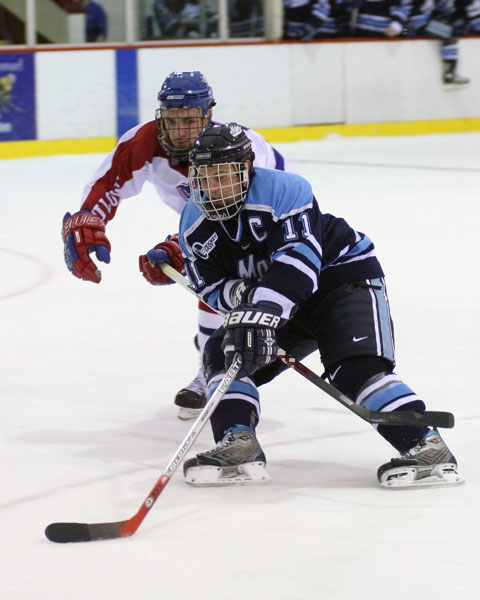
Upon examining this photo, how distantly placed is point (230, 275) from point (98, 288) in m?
2.20

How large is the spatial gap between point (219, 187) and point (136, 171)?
2.76 ft

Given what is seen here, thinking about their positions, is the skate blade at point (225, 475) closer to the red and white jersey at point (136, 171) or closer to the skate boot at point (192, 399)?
the skate boot at point (192, 399)

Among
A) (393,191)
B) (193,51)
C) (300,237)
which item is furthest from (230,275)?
(193,51)

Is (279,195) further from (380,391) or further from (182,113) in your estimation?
(182,113)

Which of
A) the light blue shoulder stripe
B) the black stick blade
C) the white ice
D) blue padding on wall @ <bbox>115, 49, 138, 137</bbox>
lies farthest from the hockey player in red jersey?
blue padding on wall @ <bbox>115, 49, 138, 137</bbox>

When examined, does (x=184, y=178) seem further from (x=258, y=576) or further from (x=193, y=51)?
(x=193, y=51)

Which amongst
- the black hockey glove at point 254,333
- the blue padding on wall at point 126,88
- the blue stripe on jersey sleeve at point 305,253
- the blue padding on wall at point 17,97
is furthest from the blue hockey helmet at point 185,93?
the blue padding on wall at point 126,88

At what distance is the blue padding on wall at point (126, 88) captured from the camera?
9.58 meters

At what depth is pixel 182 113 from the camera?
329cm

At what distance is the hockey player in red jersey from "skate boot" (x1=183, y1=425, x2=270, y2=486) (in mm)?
571

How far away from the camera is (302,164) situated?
358 inches

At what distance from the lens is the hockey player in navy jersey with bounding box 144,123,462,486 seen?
2686 mm

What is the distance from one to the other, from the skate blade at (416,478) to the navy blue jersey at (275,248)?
0.42 m

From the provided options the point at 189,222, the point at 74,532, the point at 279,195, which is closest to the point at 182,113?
the point at 189,222
